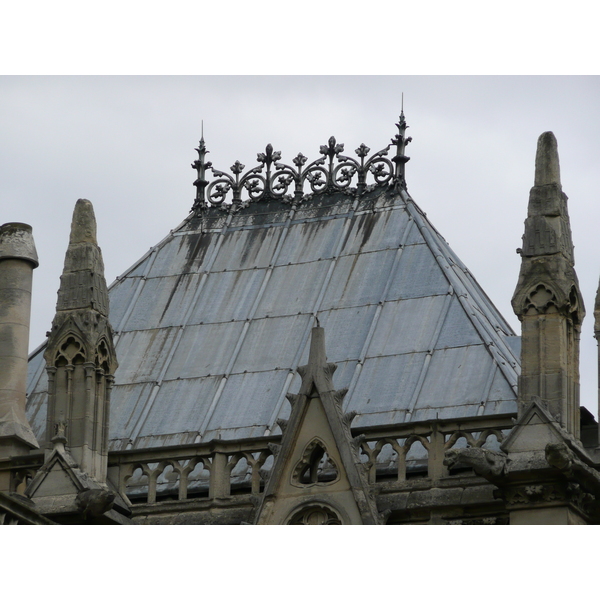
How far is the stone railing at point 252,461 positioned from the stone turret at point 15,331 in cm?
133

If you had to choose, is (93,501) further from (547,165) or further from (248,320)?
(547,165)

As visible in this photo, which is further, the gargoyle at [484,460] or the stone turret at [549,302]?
the stone turret at [549,302]

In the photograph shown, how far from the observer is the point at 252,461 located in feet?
98.1

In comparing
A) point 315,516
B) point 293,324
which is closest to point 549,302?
point 315,516

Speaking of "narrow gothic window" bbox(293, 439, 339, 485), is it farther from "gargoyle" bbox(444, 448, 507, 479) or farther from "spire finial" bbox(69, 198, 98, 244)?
"spire finial" bbox(69, 198, 98, 244)

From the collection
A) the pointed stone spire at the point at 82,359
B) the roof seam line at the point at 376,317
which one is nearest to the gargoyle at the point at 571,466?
the roof seam line at the point at 376,317

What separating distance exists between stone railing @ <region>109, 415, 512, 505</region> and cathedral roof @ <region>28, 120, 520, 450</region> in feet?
2.40

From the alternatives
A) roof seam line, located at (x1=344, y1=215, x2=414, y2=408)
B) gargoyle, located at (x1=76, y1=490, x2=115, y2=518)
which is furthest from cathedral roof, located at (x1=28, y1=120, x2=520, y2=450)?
gargoyle, located at (x1=76, y1=490, x2=115, y2=518)

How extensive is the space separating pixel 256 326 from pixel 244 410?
192 cm

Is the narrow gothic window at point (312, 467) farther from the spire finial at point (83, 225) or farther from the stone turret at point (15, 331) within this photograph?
the spire finial at point (83, 225)

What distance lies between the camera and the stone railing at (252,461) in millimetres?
28953

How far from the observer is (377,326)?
1277 inches

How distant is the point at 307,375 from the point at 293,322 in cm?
372

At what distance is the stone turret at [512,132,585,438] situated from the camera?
2802cm
